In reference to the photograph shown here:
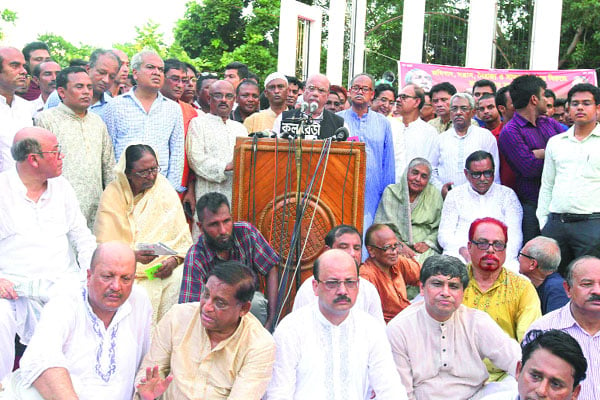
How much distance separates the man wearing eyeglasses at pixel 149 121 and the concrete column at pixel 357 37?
1175 centimetres

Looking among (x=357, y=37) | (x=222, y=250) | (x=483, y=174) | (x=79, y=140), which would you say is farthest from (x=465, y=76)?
(x=222, y=250)

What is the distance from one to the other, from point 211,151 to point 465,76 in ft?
24.9

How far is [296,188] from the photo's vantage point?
4.84 m

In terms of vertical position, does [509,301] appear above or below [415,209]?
below

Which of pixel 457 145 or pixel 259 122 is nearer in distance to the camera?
pixel 457 145

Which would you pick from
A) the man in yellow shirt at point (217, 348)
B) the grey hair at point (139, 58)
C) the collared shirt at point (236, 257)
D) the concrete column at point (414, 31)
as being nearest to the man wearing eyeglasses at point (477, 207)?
the collared shirt at point (236, 257)

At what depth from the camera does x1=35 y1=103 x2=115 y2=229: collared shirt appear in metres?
5.41

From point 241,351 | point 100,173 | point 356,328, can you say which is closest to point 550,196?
point 356,328

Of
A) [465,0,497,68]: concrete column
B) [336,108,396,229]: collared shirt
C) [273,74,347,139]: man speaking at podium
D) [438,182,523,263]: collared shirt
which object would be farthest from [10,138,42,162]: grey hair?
[465,0,497,68]: concrete column

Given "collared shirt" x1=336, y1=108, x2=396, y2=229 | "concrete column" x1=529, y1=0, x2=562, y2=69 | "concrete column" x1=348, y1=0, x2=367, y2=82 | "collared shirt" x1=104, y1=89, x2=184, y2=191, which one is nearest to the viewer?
"collared shirt" x1=104, y1=89, x2=184, y2=191

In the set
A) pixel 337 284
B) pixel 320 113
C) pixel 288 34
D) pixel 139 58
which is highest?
pixel 288 34

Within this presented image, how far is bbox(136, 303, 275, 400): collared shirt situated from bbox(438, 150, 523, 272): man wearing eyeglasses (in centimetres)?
264

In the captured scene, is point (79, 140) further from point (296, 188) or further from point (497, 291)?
point (497, 291)

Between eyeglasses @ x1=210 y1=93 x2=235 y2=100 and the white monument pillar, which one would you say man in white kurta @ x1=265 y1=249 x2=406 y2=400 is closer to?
eyeglasses @ x1=210 y1=93 x2=235 y2=100
